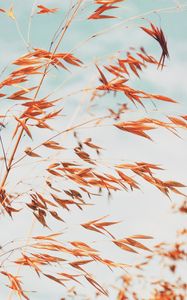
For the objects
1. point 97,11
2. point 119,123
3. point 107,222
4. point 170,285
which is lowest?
point 170,285

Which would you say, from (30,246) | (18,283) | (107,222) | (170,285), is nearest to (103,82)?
(107,222)

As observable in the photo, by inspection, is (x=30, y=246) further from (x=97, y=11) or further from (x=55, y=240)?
(x=97, y=11)

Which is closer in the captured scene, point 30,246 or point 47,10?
point 30,246

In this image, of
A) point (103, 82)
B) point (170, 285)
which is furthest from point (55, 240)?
point (170, 285)

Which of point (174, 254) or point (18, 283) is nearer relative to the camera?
point (18, 283)

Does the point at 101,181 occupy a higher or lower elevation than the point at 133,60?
lower

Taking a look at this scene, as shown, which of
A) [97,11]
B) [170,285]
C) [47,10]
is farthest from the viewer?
[170,285]

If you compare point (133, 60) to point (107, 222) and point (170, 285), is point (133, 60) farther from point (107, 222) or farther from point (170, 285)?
point (170, 285)

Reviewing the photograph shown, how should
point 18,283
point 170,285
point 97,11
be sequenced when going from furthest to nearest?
point 170,285
point 97,11
point 18,283

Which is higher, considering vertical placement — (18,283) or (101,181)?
(101,181)
